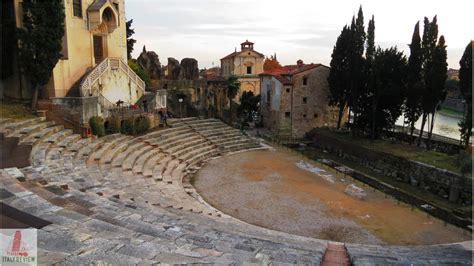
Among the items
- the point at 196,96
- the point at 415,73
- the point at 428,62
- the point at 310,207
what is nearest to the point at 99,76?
the point at 310,207

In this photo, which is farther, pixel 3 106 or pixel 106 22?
pixel 106 22

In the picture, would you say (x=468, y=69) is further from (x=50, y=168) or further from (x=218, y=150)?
(x=50, y=168)

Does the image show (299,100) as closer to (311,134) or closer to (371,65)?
(311,134)

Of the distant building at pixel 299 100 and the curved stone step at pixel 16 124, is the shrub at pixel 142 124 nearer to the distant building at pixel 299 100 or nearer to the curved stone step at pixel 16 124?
the curved stone step at pixel 16 124

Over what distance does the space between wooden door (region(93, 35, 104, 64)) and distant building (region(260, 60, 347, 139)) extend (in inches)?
622

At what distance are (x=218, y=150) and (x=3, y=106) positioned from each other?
13.7 metres

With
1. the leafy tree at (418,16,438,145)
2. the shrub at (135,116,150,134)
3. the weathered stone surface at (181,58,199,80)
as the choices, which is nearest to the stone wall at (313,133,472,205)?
the leafy tree at (418,16,438,145)

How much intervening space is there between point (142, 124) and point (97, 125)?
405 cm

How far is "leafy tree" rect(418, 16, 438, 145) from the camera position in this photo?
2333 cm

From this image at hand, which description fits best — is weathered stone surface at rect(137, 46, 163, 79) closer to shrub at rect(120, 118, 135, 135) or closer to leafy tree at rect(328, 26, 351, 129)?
shrub at rect(120, 118, 135, 135)

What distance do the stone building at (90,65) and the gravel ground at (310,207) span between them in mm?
8255

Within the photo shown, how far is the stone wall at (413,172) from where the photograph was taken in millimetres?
17281

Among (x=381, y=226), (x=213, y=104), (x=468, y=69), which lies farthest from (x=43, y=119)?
(x=468, y=69)

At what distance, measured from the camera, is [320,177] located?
67.1 ft
